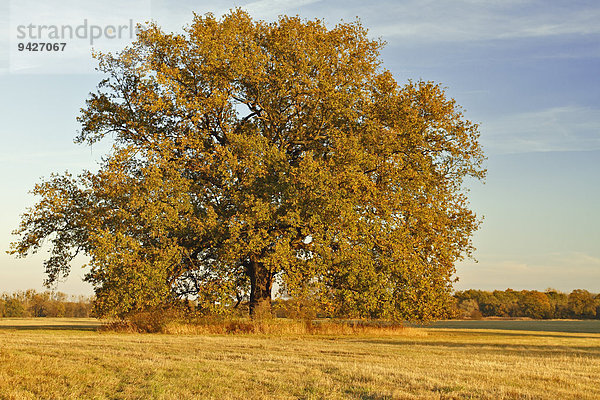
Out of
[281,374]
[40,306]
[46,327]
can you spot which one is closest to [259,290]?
[46,327]

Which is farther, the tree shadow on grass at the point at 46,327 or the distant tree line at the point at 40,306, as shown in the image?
the distant tree line at the point at 40,306

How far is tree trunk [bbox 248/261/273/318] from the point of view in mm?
30453

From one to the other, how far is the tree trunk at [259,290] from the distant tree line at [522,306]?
1976 inches

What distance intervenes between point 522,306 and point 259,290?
2411 inches

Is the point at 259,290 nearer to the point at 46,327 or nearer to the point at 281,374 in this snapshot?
the point at 46,327

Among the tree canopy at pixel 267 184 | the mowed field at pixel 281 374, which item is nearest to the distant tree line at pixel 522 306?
the tree canopy at pixel 267 184

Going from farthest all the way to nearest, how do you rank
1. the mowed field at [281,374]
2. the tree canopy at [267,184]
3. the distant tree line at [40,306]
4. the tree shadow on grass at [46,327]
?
the distant tree line at [40,306]
the tree shadow on grass at [46,327]
the tree canopy at [267,184]
the mowed field at [281,374]

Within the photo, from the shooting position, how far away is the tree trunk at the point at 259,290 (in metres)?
30.5

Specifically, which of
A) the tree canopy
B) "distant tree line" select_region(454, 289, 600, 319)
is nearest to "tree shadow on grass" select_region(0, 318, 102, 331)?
the tree canopy

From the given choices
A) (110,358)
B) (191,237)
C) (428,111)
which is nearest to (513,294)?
(428,111)

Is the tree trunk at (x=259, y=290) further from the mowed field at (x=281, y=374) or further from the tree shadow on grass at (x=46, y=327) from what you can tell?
the mowed field at (x=281, y=374)

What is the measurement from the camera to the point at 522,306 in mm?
81750

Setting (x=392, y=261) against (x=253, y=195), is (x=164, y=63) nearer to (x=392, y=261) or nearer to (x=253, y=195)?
(x=253, y=195)

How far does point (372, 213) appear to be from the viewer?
29047 millimetres
